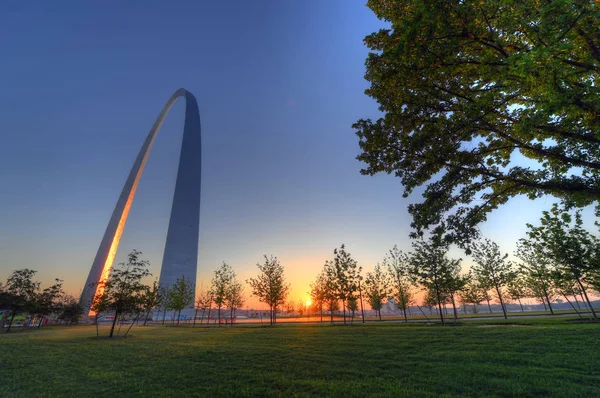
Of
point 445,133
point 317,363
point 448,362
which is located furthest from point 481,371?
point 445,133

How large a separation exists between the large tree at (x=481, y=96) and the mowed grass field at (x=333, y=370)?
15.1ft

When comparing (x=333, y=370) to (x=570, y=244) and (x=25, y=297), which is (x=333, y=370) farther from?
(x=25, y=297)

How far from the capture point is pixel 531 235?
21141 mm

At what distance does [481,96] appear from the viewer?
753 cm

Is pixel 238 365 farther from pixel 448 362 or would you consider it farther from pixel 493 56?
pixel 493 56

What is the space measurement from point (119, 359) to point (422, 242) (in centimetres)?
2605

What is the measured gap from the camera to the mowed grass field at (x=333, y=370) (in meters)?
6.73

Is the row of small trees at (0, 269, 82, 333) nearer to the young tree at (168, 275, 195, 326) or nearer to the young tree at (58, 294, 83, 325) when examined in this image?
the young tree at (58, 294, 83, 325)

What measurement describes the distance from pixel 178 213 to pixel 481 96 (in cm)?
6166

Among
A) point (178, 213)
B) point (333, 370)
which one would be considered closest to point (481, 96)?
point (333, 370)

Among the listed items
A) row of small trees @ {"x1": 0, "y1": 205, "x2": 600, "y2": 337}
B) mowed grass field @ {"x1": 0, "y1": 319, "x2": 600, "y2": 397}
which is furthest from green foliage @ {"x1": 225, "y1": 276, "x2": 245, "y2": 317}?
mowed grass field @ {"x1": 0, "y1": 319, "x2": 600, "y2": 397}

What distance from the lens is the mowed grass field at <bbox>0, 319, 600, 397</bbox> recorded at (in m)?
6.73

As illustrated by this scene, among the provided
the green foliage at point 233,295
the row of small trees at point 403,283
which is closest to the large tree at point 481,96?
the row of small trees at point 403,283

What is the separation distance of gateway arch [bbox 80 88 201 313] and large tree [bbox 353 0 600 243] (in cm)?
5649
